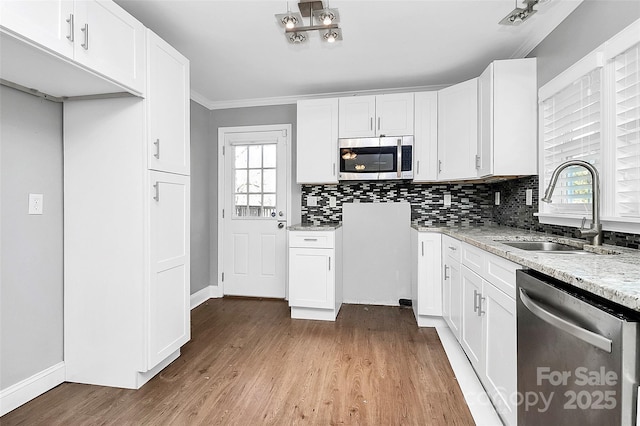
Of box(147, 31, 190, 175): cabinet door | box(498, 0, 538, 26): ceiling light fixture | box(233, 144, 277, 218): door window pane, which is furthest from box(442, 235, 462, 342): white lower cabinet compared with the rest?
box(147, 31, 190, 175): cabinet door

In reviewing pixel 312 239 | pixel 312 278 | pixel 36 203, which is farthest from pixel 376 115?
pixel 36 203

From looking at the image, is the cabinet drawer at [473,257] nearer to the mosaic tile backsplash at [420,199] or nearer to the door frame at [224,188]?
the mosaic tile backsplash at [420,199]

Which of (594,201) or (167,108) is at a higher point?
(167,108)

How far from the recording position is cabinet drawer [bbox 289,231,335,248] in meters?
3.05

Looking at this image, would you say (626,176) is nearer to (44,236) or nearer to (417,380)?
(417,380)

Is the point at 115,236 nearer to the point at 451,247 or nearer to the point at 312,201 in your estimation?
the point at 312,201

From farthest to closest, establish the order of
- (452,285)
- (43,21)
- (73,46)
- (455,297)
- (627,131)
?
(452,285), (455,297), (627,131), (73,46), (43,21)

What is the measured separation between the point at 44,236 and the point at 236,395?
58.5 inches

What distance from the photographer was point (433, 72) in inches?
122

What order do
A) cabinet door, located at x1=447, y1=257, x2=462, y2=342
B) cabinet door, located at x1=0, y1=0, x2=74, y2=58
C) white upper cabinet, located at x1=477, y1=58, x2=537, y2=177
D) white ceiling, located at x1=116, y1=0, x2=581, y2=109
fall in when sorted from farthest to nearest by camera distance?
white upper cabinet, located at x1=477, y1=58, x2=537, y2=177, cabinet door, located at x1=447, y1=257, x2=462, y2=342, white ceiling, located at x1=116, y1=0, x2=581, y2=109, cabinet door, located at x1=0, y1=0, x2=74, y2=58

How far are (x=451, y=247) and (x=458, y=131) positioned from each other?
1.15 m

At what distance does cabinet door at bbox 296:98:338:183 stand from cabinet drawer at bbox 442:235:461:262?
4.08ft

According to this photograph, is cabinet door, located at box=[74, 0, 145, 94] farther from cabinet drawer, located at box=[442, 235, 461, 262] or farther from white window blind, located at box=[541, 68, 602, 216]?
white window blind, located at box=[541, 68, 602, 216]

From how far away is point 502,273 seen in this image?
5.14 ft
